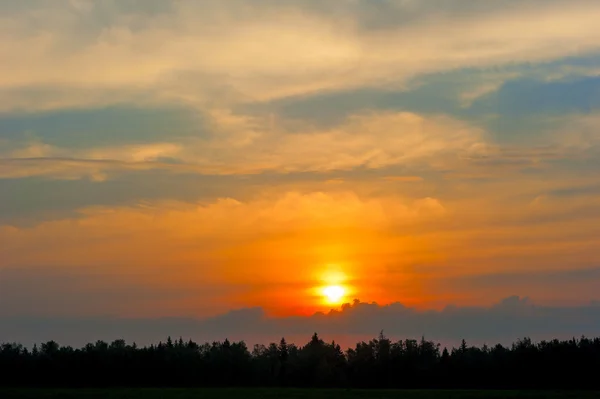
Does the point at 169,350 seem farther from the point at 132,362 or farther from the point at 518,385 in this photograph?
the point at 518,385

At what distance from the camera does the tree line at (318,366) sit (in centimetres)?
11375

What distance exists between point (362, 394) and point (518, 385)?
34033 mm

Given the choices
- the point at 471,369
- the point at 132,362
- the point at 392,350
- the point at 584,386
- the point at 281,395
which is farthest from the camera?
the point at 392,350

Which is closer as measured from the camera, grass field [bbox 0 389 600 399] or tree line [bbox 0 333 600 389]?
grass field [bbox 0 389 600 399]

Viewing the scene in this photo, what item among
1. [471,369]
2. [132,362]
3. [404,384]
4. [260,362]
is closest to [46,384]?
[132,362]

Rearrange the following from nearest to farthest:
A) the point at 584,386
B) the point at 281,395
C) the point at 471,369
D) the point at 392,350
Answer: the point at 281,395, the point at 584,386, the point at 471,369, the point at 392,350

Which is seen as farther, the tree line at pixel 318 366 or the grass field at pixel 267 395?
the tree line at pixel 318 366

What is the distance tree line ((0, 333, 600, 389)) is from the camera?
114 metres

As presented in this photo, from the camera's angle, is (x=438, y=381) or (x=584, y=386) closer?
(x=584, y=386)

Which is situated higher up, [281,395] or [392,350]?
[392,350]

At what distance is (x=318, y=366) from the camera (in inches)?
5217

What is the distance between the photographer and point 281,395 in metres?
84.1

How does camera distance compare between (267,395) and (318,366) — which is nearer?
(267,395)

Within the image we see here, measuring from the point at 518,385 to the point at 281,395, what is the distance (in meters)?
42.4
